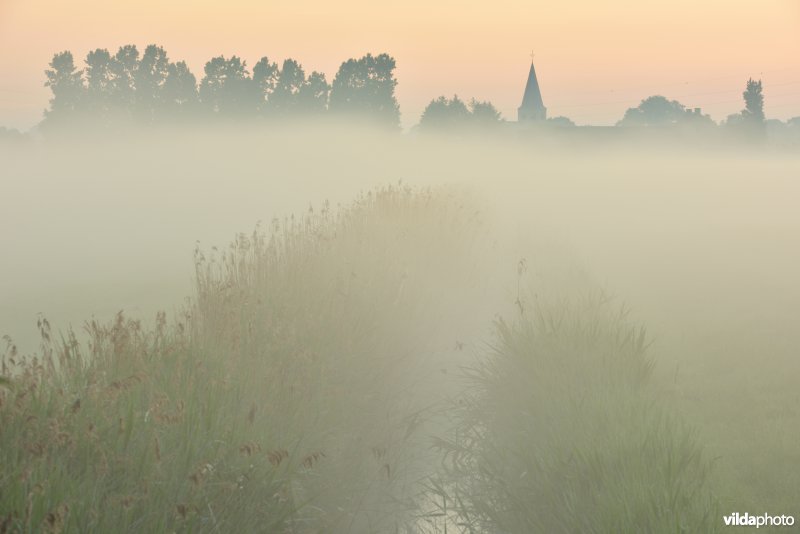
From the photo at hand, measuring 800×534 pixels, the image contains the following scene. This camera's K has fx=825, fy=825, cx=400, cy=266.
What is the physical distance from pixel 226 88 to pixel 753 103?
60.5 meters

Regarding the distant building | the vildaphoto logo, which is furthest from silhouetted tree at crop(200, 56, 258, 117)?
the distant building

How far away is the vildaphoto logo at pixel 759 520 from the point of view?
522 cm

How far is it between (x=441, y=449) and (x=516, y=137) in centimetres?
8801

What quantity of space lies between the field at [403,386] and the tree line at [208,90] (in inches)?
1624

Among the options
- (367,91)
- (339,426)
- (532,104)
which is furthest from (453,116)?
(339,426)

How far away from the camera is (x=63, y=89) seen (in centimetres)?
5734

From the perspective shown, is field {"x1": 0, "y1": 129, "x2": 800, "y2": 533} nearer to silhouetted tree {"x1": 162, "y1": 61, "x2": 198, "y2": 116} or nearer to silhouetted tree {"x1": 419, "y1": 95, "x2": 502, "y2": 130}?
silhouetted tree {"x1": 162, "y1": 61, "x2": 198, "y2": 116}

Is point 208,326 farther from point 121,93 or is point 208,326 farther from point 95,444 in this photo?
point 121,93

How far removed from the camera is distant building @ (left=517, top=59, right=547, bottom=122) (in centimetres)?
15112

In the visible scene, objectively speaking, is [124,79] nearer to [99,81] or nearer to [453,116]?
[99,81]

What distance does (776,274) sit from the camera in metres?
16.0

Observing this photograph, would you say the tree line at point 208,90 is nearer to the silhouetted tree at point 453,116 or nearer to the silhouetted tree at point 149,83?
the silhouetted tree at point 149,83

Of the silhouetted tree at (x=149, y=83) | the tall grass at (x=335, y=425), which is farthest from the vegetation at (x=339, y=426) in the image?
the silhouetted tree at (x=149, y=83)

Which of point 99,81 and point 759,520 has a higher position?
point 99,81
